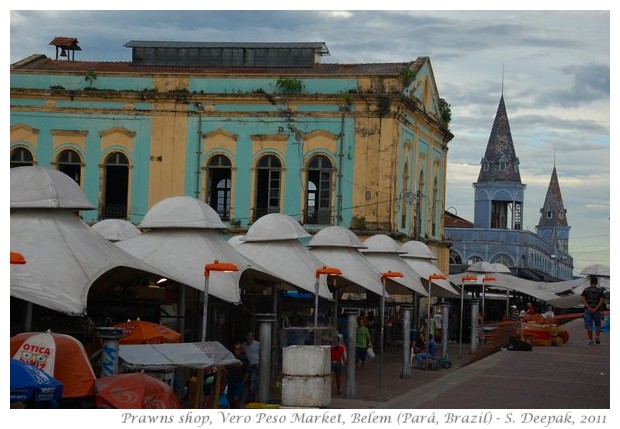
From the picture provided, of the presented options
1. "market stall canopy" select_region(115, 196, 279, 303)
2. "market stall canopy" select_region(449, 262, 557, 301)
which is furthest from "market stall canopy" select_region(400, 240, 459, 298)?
"market stall canopy" select_region(115, 196, 279, 303)

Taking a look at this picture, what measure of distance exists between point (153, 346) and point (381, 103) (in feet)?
89.0

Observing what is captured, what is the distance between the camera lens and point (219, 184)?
45.3 meters

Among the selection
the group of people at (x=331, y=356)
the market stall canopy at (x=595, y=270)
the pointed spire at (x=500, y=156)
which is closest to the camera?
the group of people at (x=331, y=356)

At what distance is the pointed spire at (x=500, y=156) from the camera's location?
269 feet

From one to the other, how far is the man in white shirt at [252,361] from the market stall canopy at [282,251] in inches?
198

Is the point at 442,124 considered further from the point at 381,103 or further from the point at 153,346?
the point at 153,346

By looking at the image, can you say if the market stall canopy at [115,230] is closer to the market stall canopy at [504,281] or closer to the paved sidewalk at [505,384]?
the paved sidewalk at [505,384]

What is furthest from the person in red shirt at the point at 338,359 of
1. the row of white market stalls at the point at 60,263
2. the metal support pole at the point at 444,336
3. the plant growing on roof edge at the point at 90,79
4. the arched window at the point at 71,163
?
the plant growing on roof edge at the point at 90,79

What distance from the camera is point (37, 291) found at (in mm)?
16781

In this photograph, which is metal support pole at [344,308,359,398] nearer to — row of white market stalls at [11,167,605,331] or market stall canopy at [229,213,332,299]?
row of white market stalls at [11,167,605,331]

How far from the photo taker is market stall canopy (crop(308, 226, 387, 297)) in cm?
2952

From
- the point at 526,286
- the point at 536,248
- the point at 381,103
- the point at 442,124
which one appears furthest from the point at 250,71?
the point at 536,248

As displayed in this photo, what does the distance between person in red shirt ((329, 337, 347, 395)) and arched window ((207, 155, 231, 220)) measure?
22.8 meters
